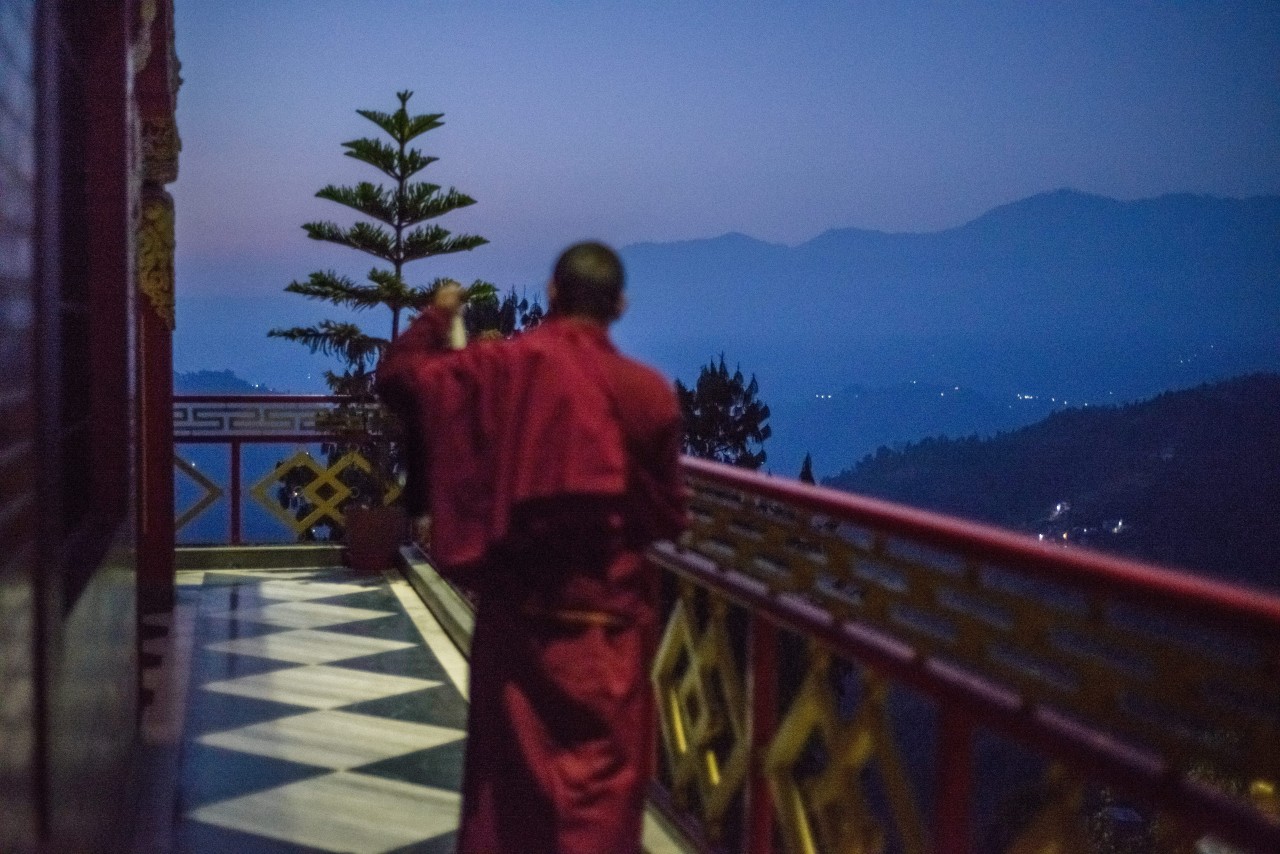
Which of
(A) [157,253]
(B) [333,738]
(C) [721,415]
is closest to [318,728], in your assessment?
(B) [333,738]

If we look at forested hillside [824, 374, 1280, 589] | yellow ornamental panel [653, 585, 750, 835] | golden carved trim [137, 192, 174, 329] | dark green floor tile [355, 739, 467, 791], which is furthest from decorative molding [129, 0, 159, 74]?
forested hillside [824, 374, 1280, 589]

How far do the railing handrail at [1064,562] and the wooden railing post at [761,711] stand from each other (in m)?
0.34

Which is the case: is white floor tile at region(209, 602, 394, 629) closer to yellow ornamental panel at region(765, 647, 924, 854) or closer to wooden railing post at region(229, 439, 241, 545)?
wooden railing post at region(229, 439, 241, 545)

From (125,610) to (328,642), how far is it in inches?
86.7

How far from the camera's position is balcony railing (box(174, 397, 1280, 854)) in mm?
1302

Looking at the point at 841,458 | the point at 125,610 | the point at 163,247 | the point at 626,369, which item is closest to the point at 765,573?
the point at 626,369

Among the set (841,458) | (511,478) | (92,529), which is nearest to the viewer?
(511,478)

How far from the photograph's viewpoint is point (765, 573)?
2.52m

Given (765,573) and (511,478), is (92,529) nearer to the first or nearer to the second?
(511,478)

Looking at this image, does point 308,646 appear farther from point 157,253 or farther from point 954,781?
point 954,781

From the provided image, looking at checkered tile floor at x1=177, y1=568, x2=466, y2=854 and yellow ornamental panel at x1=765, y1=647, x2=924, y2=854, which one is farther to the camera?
checkered tile floor at x1=177, y1=568, x2=466, y2=854

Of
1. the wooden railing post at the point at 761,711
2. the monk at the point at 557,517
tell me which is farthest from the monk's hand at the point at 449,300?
the wooden railing post at the point at 761,711

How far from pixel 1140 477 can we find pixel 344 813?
185 ft

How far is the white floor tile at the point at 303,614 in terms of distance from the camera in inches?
236
